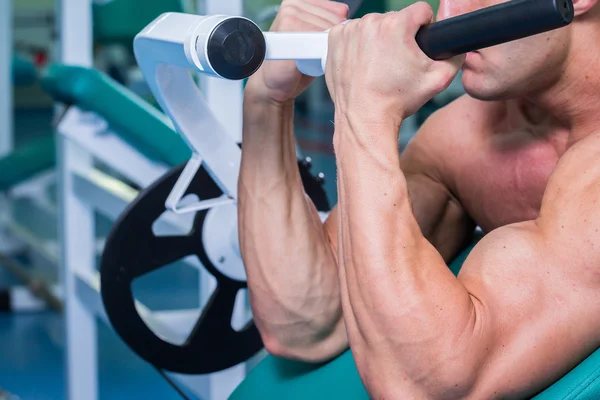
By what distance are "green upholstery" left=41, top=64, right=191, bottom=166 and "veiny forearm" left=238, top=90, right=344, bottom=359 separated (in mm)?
691

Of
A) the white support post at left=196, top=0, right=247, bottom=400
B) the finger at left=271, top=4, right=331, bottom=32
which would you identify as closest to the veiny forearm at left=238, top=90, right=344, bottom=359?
the finger at left=271, top=4, right=331, bottom=32

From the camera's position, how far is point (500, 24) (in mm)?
819

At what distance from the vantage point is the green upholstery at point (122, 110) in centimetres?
202

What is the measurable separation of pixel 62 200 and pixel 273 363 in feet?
4.26

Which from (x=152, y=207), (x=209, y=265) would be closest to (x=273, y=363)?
(x=209, y=265)

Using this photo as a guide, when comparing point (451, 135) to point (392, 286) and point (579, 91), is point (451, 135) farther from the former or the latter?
point (392, 286)

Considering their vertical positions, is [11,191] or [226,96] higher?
[226,96]

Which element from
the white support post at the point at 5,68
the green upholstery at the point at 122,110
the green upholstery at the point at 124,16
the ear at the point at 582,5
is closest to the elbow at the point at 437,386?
the ear at the point at 582,5

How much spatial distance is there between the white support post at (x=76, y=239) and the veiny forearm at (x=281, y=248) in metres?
1.22

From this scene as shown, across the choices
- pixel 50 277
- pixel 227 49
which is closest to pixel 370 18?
pixel 227 49

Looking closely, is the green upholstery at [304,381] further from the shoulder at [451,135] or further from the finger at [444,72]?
the finger at [444,72]

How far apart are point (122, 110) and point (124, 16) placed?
1.08 metres

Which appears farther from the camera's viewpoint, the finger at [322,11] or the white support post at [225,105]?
the white support post at [225,105]

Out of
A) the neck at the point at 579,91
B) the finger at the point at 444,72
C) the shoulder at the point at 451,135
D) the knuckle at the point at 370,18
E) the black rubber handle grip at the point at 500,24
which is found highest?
the black rubber handle grip at the point at 500,24
